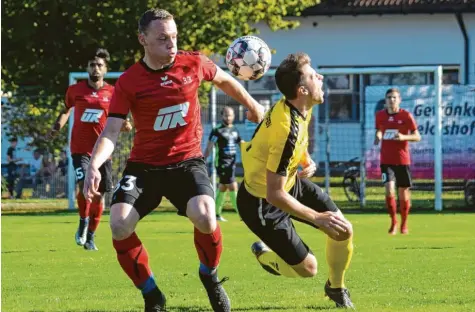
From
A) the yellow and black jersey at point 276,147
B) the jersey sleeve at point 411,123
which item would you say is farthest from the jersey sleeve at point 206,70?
the jersey sleeve at point 411,123

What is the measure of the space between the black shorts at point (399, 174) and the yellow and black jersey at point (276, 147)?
28.5 ft

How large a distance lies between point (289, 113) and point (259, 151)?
59 centimetres

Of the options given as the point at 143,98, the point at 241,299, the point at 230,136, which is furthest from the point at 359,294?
the point at 230,136

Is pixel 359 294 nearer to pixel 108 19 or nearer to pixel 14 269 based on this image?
pixel 14 269

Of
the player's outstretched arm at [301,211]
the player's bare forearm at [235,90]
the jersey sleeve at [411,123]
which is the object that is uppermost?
the player's bare forearm at [235,90]

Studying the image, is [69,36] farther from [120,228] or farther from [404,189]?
[120,228]

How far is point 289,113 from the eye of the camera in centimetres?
725

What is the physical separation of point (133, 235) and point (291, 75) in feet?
4.95

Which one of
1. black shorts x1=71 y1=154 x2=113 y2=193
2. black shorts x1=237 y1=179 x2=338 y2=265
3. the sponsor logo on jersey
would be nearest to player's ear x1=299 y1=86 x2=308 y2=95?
black shorts x1=237 y1=179 x2=338 y2=265

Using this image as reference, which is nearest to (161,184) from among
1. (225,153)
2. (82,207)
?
(82,207)

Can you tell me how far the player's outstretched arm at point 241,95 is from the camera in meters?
7.88

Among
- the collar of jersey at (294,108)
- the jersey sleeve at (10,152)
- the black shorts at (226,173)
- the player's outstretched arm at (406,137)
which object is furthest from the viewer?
the jersey sleeve at (10,152)

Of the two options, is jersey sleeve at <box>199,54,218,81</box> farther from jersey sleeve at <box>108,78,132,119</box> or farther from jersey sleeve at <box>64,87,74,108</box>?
jersey sleeve at <box>64,87,74,108</box>

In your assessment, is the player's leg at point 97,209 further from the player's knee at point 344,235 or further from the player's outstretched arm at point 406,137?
the player's knee at point 344,235
